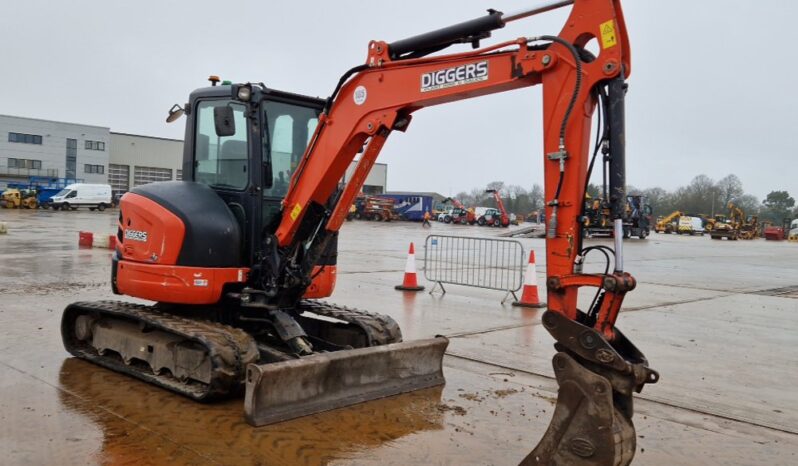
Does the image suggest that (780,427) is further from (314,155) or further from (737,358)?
(314,155)

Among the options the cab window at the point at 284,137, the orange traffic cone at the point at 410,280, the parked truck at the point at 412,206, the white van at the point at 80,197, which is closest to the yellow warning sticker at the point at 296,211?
the cab window at the point at 284,137

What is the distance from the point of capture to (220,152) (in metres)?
6.48

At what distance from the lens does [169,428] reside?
496cm

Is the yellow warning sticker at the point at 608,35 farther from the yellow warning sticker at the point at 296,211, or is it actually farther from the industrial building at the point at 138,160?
the industrial building at the point at 138,160

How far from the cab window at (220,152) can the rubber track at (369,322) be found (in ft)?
5.12

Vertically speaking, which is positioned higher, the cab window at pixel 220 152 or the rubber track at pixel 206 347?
the cab window at pixel 220 152

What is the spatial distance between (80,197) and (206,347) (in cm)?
5377

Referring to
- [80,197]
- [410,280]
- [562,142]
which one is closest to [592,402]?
[562,142]

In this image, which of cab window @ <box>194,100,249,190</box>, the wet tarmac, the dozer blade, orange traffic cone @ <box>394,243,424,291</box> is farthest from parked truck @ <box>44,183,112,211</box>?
the dozer blade

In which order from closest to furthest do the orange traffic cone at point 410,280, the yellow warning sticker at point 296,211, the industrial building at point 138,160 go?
the yellow warning sticker at point 296,211
the orange traffic cone at point 410,280
the industrial building at point 138,160

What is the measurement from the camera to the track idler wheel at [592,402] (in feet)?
12.1

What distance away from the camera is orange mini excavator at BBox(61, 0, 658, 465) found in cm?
419

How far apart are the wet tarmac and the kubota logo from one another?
51.9 inches

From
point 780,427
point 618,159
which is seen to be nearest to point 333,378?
point 618,159
